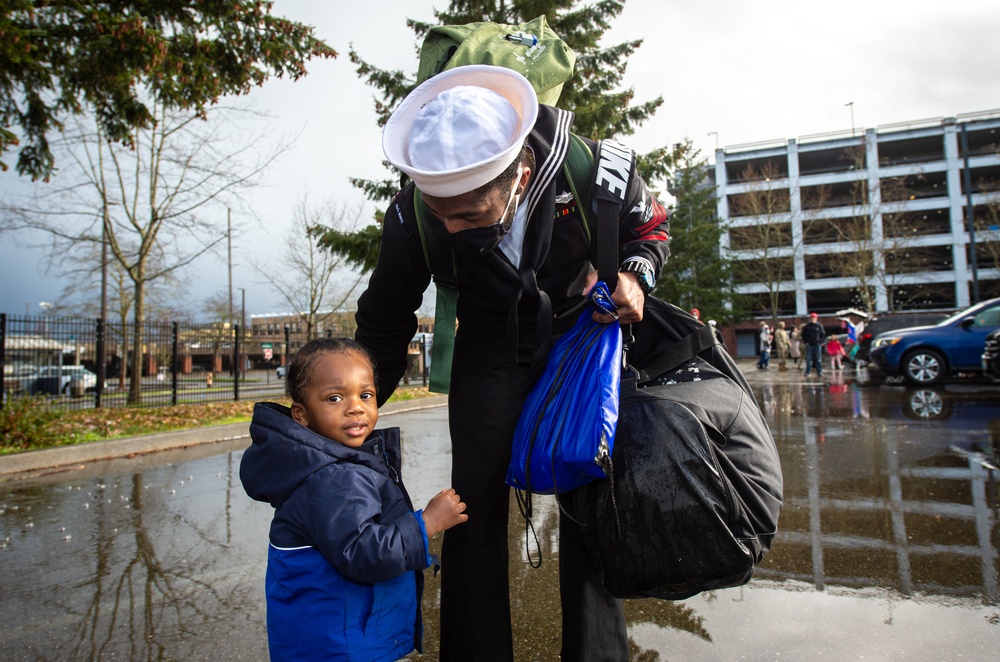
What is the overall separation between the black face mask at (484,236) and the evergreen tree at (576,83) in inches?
537

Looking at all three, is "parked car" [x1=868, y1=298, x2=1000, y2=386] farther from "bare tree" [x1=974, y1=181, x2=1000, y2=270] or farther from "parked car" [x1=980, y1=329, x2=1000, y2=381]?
"bare tree" [x1=974, y1=181, x2=1000, y2=270]

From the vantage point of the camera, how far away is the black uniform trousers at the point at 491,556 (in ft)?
5.98

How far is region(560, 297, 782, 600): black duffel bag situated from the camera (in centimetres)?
142

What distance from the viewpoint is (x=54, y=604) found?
8.98ft

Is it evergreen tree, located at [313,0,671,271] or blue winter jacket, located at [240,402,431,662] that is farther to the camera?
evergreen tree, located at [313,0,671,271]

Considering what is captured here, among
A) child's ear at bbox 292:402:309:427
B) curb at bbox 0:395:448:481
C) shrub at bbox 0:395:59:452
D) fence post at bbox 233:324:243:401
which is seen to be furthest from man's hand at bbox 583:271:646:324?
fence post at bbox 233:324:243:401

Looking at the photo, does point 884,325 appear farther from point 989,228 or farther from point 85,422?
point 989,228

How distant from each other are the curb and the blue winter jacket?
5501 mm

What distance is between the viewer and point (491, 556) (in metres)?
1.89

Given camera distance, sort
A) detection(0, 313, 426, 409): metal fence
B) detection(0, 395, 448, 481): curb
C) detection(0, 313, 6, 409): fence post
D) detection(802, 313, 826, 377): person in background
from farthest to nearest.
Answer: detection(802, 313, 826, 377): person in background
detection(0, 313, 426, 409): metal fence
detection(0, 313, 6, 409): fence post
detection(0, 395, 448, 481): curb

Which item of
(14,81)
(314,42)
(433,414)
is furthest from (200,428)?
(314,42)

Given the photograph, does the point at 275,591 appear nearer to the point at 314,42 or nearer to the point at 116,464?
the point at 116,464

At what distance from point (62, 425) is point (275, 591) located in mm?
8367

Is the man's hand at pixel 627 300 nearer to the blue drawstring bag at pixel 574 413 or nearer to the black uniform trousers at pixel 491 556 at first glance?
the blue drawstring bag at pixel 574 413
